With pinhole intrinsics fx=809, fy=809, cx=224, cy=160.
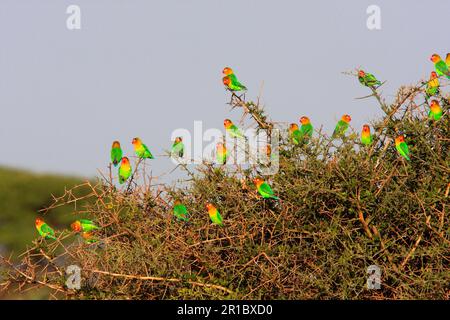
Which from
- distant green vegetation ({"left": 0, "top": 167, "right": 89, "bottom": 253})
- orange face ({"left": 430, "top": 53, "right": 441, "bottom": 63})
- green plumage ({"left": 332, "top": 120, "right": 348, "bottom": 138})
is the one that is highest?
orange face ({"left": 430, "top": 53, "right": 441, "bottom": 63})

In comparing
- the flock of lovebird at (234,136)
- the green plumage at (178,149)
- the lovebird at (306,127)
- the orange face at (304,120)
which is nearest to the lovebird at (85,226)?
the flock of lovebird at (234,136)

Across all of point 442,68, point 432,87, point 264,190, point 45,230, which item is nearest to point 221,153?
point 264,190

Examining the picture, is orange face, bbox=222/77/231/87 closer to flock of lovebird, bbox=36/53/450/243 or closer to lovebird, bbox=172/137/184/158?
flock of lovebird, bbox=36/53/450/243

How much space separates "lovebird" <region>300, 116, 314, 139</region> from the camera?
7.08 metres

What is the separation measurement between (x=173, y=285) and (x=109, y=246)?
0.65 m

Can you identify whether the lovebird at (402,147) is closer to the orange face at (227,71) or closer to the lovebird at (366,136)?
the lovebird at (366,136)

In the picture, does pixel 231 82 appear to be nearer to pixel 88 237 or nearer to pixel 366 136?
pixel 366 136

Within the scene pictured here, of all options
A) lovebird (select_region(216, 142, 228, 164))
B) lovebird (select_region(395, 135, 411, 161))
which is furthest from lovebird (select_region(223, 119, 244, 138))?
lovebird (select_region(395, 135, 411, 161))

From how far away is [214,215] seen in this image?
6.22 m
